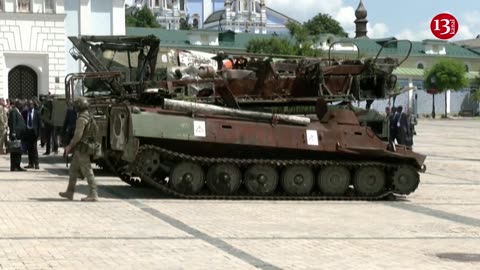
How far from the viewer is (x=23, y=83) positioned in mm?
40438

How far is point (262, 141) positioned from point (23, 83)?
25.1 metres

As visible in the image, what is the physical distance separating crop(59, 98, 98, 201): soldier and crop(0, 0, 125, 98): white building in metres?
24.1

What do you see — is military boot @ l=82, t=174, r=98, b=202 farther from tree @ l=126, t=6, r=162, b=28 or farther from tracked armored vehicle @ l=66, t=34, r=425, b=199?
tree @ l=126, t=6, r=162, b=28

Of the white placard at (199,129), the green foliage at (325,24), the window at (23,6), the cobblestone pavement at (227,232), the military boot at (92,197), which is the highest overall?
the green foliage at (325,24)

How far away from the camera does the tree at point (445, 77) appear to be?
92.3m

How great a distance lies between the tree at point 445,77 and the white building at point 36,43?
5703 cm

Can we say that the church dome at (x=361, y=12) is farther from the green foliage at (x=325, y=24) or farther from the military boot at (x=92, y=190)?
the military boot at (x=92, y=190)

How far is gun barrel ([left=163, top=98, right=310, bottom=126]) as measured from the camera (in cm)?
1717

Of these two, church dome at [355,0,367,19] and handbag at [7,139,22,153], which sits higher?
church dome at [355,0,367,19]

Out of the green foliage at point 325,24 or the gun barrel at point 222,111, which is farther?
the green foliage at point 325,24

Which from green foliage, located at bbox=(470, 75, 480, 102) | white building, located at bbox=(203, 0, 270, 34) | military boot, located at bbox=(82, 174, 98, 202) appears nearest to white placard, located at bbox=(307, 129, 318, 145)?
military boot, located at bbox=(82, 174, 98, 202)

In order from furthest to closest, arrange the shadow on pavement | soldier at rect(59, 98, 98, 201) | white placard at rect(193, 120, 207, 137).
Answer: the shadow on pavement
white placard at rect(193, 120, 207, 137)
soldier at rect(59, 98, 98, 201)

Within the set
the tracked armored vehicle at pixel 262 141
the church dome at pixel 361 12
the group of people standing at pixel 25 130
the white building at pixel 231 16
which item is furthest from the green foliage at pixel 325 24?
the tracked armored vehicle at pixel 262 141

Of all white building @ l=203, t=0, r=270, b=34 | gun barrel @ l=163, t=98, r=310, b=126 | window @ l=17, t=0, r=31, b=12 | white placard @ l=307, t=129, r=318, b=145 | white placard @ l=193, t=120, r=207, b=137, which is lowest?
white placard @ l=307, t=129, r=318, b=145
